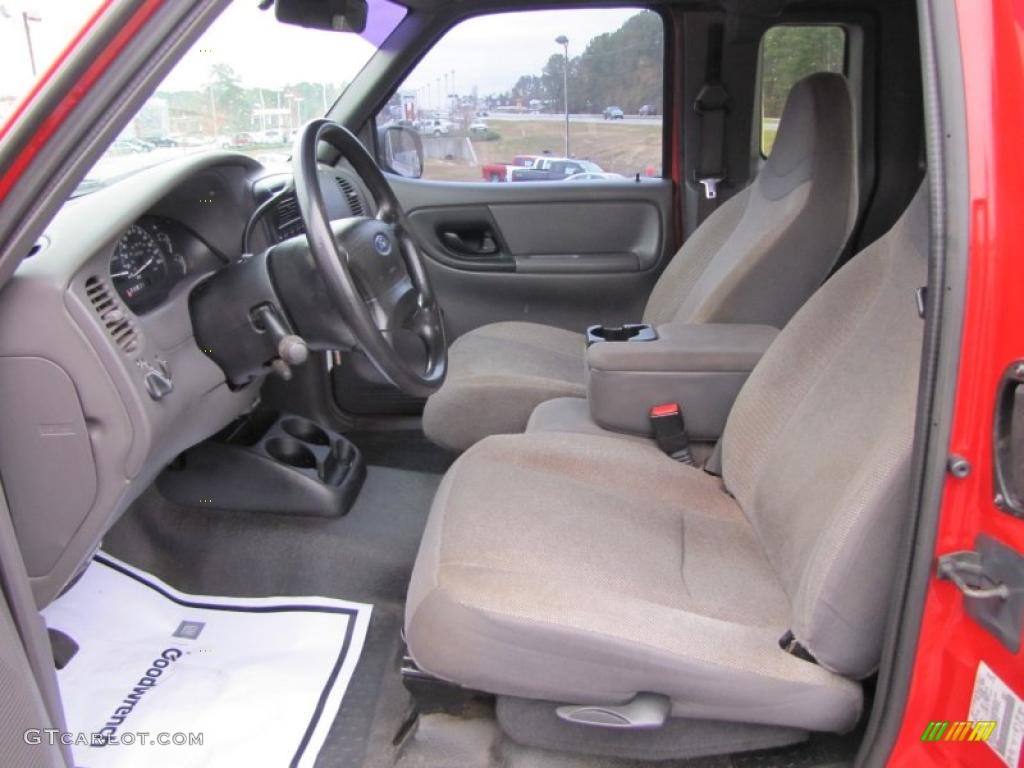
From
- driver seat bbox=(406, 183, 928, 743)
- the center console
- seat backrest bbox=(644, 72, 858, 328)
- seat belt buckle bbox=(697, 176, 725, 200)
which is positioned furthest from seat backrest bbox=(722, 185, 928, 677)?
seat belt buckle bbox=(697, 176, 725, 200)

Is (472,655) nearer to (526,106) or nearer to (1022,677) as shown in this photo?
(1022,677)

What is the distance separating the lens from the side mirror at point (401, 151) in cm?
282

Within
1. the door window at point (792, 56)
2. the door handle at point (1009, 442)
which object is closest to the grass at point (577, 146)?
the door window at point (792, 56)

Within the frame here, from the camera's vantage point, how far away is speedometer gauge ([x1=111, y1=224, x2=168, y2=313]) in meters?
1.49

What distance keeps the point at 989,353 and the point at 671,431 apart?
3.42ft

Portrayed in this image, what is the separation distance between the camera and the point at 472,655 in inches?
44.1

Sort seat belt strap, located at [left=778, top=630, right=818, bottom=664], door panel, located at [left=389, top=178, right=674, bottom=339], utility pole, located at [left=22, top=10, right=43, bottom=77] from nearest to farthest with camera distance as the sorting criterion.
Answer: utility pole, located at [left=22, top=10, right=43, bottom=77] < seat belt strap, located at [left=778, top=630, right=818, bottom=664] < door panel, located at [left=389, top=178, right=674, bottom=339]

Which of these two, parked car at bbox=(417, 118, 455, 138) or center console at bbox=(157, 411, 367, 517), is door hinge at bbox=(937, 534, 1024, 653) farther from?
parked car at bbox=(417, 118, 455, 138)

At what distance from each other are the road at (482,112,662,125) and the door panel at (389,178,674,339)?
195 mm

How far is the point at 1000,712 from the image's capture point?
863 millimetres

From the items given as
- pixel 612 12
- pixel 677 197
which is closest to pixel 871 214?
pixel 677 197

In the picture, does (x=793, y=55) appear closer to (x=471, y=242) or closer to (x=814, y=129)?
(x=814, y=129)

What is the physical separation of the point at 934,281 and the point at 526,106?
202 cm

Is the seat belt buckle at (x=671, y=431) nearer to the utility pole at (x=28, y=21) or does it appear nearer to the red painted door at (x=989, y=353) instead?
the red painted door at (x=989, y=353)
